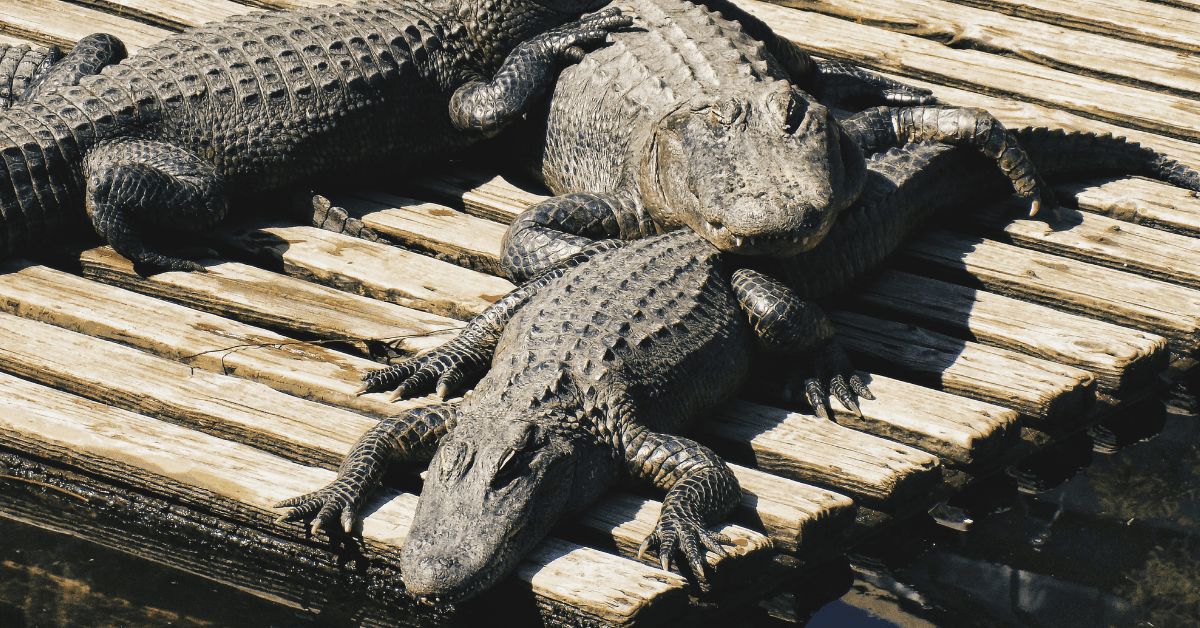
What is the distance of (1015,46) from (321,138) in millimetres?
3524

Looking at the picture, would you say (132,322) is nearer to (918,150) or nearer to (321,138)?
(321,138)

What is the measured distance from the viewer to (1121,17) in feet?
18.9

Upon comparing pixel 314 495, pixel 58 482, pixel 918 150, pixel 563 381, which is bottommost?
pixel 58 482

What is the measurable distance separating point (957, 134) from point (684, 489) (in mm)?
2303

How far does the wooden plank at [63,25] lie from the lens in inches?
209

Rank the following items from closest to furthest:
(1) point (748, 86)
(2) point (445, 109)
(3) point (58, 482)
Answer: (3) point (58, 482)
(1) point (748, 86)
(2) point (445, 109)

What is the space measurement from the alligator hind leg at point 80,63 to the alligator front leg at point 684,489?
2.94 metres

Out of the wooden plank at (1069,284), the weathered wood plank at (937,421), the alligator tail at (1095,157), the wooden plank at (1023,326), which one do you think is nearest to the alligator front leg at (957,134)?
the alligator tail at (1095,157)

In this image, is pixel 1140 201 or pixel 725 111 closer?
pixel 725 111

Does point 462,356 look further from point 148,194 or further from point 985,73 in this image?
point 985,73

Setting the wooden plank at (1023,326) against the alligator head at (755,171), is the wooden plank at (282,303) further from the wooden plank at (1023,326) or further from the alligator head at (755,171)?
the wooden plank at (1023,326)

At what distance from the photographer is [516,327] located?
3.39m

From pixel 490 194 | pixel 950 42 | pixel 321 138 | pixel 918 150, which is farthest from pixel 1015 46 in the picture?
pixel 321 138

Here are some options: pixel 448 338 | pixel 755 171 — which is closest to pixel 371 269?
pixel 448 338
